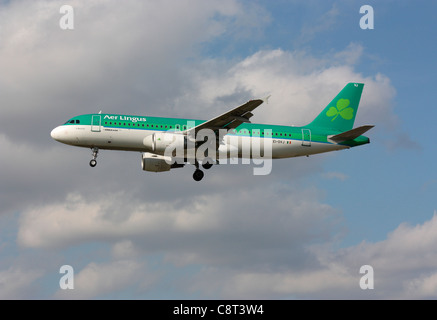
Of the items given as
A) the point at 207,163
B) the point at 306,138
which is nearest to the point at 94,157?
the point at 207,163

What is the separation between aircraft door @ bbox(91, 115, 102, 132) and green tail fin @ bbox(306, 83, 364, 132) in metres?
18.1

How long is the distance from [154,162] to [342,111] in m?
17.4

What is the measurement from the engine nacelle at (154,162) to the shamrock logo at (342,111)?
49.4 feet

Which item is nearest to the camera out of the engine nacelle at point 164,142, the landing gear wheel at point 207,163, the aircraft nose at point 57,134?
the engine nacelle at point 164,142

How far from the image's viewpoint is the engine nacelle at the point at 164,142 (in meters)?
49.5

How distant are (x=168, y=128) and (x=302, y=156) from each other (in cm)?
1190

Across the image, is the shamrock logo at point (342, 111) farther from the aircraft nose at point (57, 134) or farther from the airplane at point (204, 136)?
the aircraft nose at point (57, 134)

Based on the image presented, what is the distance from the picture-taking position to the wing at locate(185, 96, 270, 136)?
4552cm

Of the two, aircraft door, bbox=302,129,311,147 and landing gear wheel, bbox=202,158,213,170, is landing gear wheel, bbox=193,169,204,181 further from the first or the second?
aircraft door, bbox=302,129,311,147

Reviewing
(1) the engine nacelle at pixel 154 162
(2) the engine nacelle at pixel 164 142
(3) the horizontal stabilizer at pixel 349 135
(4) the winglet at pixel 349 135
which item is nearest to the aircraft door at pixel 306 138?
(4) the winglet at pixel 349 135

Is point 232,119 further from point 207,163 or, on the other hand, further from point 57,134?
point 57,134

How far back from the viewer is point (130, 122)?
51062mm
